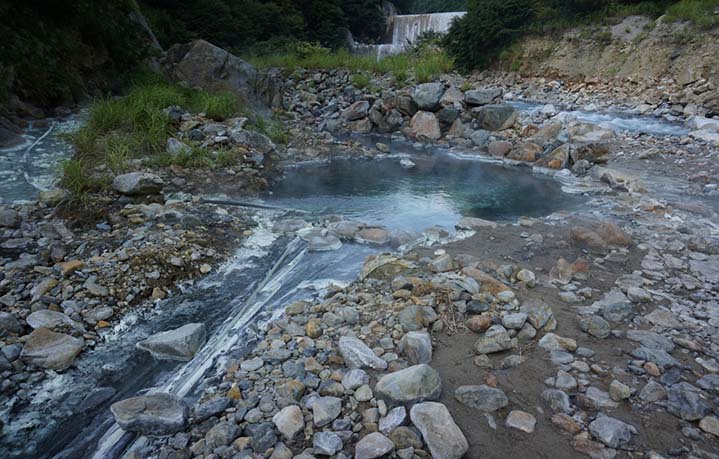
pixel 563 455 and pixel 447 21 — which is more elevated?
pixel 447 21

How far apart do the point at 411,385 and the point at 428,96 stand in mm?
9494

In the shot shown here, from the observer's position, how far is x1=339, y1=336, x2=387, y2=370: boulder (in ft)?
8.90

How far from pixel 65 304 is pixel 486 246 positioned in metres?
3.76

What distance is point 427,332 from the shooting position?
3.03 meters

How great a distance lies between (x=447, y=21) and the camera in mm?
23344

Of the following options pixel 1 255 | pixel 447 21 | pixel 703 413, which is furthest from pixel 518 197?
pixel 447 21

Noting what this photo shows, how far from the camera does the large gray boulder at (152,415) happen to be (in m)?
2.35

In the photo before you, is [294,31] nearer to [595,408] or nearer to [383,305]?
[383,305]

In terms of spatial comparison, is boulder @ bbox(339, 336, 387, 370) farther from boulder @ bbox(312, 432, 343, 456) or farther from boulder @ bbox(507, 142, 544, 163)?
boulder @ bbox(507, 142, 544, 163)

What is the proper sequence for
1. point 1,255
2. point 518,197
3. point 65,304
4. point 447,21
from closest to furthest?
point 65,304
point 1,255
point 518,197
point 447,21

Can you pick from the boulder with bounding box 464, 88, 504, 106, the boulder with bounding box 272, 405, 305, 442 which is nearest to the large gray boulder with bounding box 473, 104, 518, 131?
the boulder with bounding box 464, 88, 504, 106

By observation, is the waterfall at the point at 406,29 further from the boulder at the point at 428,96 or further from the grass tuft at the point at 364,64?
the boulder at the point at 428,96

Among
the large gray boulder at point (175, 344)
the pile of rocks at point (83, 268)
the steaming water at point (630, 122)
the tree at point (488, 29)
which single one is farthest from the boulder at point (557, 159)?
the tree at point (488, 29)

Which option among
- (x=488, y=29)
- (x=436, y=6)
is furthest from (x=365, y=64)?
(x=436, y=6)
